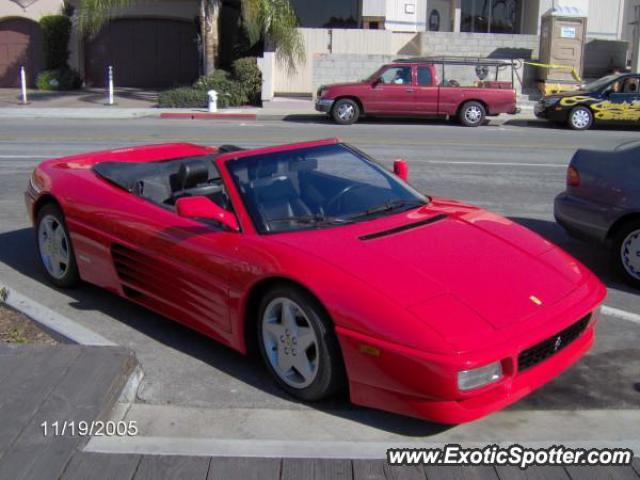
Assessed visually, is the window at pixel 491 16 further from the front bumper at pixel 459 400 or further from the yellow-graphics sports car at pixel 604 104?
the front bumper at pixel 459 400

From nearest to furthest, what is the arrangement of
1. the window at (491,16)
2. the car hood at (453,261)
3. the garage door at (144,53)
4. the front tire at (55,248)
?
the car hood at (453,261)
the front tire at (55,248)
the garage door at (144,53)
the window at (491,16)

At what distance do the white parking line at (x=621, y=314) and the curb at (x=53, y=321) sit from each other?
3547 millimetres

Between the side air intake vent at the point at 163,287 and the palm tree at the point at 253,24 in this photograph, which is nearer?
the side air intake vent at the point at 163,287

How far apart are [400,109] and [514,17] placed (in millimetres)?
15645

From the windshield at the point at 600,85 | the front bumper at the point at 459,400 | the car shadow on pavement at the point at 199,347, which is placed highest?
the windshield at the point at 600,85

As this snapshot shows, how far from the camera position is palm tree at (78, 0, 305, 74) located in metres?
24.1

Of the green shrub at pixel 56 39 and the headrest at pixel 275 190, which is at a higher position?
the green shrub at pixel 56 39

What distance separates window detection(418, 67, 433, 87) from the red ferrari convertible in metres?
15.5

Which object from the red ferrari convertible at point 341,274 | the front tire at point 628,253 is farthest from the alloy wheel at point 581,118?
the red ferrari convertible at point 341,274

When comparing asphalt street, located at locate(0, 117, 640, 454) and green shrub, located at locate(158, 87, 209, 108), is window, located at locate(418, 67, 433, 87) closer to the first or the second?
green shrub, located at locate(158, 87, 209, 108)

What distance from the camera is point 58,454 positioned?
3627 millimetres

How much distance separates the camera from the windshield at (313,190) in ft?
16.1

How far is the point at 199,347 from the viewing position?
5.31 metres

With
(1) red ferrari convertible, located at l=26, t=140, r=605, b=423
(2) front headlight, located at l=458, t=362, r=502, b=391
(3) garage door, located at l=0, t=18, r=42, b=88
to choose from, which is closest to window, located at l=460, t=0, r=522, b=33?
(3) garage door, located at l=0, t=18, r=42, b=88
